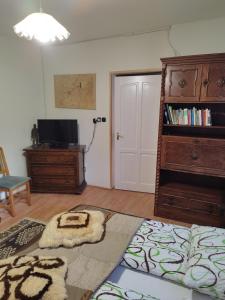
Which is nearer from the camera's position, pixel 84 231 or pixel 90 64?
pixel 84 231

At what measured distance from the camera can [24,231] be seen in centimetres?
224

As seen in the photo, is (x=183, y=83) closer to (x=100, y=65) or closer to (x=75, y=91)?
(x=100, y=65)

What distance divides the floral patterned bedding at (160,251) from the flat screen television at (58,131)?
2.35 m

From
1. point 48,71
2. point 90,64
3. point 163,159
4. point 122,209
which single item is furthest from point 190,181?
point 48,71

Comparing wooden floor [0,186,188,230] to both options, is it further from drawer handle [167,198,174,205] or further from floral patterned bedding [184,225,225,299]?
floral patterned bedding [184,225,225,299]

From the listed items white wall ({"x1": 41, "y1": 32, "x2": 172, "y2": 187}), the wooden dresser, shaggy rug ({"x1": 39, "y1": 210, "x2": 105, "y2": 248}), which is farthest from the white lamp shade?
the wooden dresser

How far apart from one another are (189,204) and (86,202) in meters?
1.54

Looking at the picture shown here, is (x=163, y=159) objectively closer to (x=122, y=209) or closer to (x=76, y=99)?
(x=122, y=209)

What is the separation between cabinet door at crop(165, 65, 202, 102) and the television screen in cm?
177

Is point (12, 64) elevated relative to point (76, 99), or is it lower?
elevated

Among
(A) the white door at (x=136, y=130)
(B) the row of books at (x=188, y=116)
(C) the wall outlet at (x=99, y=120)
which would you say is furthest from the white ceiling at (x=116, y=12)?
(C) the wall outlet at (x=99, y=120)

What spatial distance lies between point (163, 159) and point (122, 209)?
100cm

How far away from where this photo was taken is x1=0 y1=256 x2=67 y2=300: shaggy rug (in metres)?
1.04

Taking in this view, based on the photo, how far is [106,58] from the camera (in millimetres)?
3428
